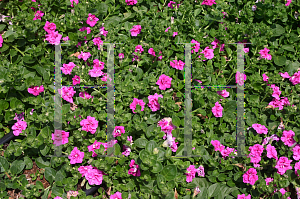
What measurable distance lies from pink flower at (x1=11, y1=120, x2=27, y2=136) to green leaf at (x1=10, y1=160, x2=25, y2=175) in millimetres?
264

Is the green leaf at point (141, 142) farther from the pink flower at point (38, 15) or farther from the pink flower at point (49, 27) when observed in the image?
the pink flower at point (38, 15)

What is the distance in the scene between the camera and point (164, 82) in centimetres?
269

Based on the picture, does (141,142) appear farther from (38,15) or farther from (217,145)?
(38,15)

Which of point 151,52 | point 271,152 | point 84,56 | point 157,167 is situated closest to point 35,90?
point 84,56

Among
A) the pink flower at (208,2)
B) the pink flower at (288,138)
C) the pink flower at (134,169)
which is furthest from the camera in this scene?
the pink flower at (208,2)

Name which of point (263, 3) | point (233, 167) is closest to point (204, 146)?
point (233, 167)

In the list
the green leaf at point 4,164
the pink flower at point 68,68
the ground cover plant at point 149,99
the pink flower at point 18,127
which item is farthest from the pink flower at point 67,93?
the green leaf at point 4,164

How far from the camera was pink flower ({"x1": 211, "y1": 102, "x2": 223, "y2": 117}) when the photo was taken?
260cm

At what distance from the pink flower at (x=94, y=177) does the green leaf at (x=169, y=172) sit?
0.58m

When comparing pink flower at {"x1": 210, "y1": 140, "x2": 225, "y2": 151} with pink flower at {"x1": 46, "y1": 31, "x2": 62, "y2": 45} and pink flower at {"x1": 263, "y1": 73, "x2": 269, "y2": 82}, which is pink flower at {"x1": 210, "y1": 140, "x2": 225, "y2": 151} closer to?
pink flower at {"x1": 263, "y1": 73, "x2": 269, "y2": 82}

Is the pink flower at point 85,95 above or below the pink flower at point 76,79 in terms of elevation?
below

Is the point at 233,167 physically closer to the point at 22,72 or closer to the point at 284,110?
the point at 284,110

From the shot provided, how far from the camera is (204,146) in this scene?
101 inches

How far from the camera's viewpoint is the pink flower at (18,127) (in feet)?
8.20
